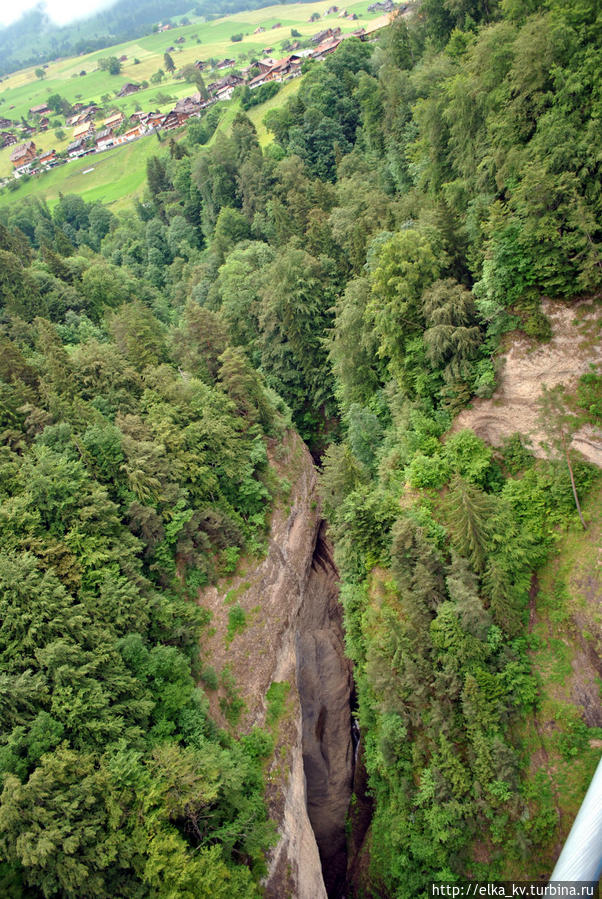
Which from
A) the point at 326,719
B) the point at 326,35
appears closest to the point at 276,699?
the point at 326,719

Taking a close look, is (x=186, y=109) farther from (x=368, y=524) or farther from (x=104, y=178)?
(x=368, y=524)

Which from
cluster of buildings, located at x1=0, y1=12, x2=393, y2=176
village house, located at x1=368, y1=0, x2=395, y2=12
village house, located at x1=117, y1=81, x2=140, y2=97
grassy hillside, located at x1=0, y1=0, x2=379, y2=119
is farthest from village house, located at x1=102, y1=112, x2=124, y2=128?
village house, located at x1=368, y1=0, x2=395, y2=12

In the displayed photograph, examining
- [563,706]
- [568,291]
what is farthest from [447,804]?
[568,291]

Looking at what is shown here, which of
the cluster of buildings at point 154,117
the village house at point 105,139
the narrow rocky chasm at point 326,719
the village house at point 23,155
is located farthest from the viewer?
the village house at point 23,155

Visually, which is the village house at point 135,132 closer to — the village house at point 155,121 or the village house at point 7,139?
the village house at point 155,121

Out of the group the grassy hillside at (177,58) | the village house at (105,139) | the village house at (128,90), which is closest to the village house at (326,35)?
the grassy hillside at (177,58)

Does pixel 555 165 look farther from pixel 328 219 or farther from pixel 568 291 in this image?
pixel 328 219

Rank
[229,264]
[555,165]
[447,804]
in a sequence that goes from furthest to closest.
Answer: [229,264] < [555,165] < [447,804]
